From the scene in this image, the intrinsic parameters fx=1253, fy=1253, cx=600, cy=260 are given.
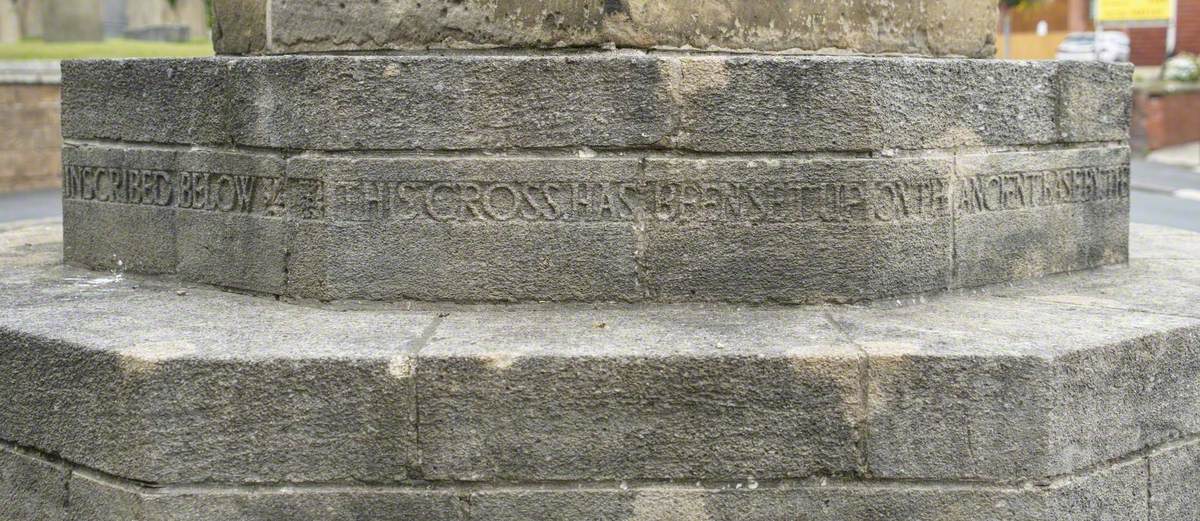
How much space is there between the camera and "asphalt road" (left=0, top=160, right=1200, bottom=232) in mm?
13086

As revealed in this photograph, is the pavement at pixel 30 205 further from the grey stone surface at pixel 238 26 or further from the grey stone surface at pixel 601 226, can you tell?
the grey stone surface at pixel 601 226

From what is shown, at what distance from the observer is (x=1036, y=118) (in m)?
4.28

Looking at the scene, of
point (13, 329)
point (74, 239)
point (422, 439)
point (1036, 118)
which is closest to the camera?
point (422, 439)

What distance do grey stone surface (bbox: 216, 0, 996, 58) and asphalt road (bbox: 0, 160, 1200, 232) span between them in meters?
8.93

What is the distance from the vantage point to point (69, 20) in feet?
68.3

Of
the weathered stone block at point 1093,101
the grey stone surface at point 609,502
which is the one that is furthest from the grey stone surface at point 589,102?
the grey stone surface at point 609,502

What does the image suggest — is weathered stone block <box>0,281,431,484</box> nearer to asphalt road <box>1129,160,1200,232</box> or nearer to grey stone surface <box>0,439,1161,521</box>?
grey stone surface <box>0,439,1161,521</box>

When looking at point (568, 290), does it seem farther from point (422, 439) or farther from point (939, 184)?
point (939, 184)

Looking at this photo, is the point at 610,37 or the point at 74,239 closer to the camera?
the point at 610,37

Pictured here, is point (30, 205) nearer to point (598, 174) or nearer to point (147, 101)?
point (147, 101)

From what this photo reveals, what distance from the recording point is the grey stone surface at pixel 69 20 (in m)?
20.7

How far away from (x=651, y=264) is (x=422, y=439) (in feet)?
3.01

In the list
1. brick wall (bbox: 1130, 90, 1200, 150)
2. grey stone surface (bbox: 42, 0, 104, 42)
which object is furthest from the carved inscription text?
brick wall (bbox: 1130, 90, 1200, 150)

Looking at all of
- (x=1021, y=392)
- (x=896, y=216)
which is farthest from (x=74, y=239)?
(x=1021, y=392)
